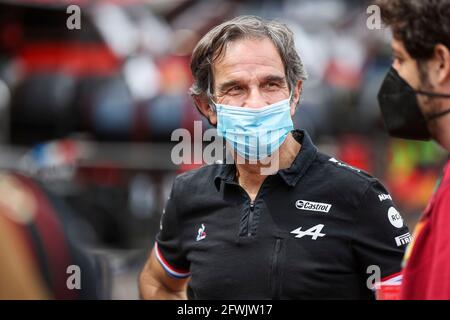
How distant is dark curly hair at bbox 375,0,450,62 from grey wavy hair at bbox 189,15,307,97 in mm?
763

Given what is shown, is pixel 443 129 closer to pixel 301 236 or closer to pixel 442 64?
pixel 442 64

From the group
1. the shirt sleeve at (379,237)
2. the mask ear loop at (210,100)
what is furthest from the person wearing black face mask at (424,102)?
the mask ear loop at (210,100)

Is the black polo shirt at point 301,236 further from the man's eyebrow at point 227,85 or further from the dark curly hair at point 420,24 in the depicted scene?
the dark curly hair at point 420,24

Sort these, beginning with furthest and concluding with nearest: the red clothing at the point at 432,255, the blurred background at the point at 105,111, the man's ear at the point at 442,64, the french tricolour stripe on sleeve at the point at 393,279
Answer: the blurred background at the point at 105,111, the french tricolour stripe on sleeve at the point at 393,279, the man's ear at the point at 442,64, the red clothing at the point at 432,255

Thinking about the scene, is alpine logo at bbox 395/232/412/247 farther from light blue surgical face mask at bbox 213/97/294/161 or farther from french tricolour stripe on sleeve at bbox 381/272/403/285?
light blue surgical face mask at bbox 213/97/294/161

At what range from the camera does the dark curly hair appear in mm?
2562

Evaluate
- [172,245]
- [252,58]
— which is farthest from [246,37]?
[172,245]

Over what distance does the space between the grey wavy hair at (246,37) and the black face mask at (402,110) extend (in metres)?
0.51

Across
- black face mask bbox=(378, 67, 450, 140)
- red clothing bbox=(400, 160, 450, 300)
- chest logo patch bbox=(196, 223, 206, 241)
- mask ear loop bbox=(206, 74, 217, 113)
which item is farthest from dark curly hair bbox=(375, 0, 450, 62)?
chest logo patch bbox=(196, 223, 206, 241)

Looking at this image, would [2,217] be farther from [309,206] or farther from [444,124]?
[444,124]

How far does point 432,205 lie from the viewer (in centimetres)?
240

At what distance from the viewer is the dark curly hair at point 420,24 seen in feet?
8.41

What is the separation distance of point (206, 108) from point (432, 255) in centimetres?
155
